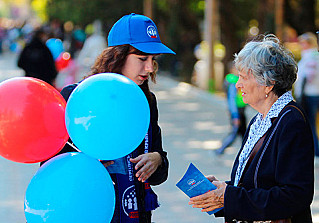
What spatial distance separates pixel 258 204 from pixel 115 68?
3.52ft

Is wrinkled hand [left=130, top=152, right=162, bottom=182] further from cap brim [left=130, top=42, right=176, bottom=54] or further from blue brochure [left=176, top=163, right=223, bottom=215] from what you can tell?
cap brim [left=130, top=42, right=176, bottom=54]

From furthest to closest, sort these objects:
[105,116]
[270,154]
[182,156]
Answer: [182,156] < [270,154] < [105,116]

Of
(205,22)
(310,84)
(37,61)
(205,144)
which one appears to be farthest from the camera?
(205,22)

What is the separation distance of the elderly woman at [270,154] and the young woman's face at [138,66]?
1.65ft

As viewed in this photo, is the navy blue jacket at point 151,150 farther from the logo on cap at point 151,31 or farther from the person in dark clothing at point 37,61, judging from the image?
the person in dark clothing at point 37,61

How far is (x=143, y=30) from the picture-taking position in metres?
3.06

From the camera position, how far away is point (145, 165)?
9.70 ft

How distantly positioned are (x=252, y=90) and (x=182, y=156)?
6.48m

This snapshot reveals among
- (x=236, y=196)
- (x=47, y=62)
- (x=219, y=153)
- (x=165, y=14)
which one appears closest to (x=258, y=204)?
(x=236, y=196)

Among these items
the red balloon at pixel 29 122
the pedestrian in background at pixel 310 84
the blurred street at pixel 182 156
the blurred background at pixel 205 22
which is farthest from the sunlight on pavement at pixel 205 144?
the red balloon at pixel 29 122

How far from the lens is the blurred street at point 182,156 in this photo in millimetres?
6453

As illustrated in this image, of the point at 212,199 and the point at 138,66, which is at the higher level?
the point at 138,66

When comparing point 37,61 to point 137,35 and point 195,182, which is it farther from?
point 195,182

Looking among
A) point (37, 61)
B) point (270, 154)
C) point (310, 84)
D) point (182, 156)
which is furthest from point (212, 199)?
point (37, 61)
